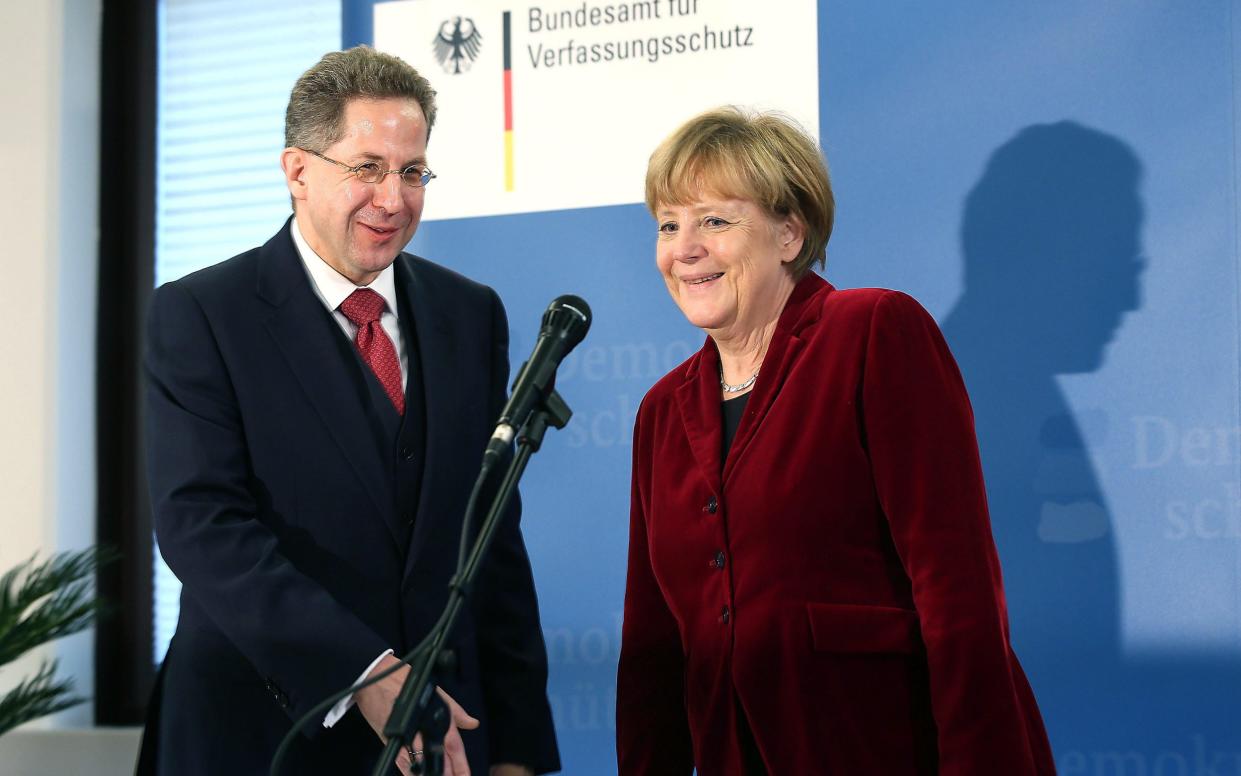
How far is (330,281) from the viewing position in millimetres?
2074

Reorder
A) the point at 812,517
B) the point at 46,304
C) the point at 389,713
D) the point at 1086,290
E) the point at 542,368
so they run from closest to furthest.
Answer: the point at 542,368 < the point at 389,713 < the point at 812,517 < the point at 1086,290 < the point at 46,304

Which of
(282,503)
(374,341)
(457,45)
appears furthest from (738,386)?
(457,45)

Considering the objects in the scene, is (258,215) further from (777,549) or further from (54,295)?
(777,549)

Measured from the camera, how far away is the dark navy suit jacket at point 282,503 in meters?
1.81

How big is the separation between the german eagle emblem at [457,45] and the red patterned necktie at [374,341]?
5.47 ft

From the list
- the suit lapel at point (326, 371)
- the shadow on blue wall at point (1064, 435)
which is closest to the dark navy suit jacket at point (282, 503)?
the suit lapel at point (326, 371)

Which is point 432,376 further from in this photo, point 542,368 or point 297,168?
point 542,368

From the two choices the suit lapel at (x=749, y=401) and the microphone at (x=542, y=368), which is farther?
the suit lapel at (x=749, y=401)

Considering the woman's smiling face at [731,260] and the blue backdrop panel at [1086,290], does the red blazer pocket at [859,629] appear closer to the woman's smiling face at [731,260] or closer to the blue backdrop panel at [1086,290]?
the woman's smiling face at [731,260]

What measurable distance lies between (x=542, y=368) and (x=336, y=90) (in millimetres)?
847

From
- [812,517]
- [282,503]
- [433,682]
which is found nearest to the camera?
[433,682]

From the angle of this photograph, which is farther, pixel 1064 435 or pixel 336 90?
pixel 1064 435

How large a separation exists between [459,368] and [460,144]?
63.8 inches

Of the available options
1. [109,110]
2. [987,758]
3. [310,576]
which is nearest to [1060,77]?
[987,758]
